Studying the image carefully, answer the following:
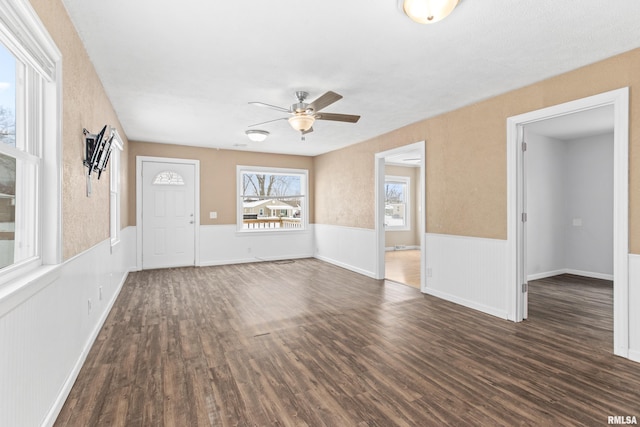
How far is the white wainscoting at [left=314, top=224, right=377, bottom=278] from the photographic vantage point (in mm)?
5760

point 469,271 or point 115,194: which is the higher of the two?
point 115,194

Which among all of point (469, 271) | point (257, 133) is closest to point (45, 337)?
point (257, 133)

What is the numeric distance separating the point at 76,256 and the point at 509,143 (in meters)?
4.18

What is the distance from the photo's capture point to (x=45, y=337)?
1734 millimetres

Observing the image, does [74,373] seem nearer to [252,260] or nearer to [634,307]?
[634,307]

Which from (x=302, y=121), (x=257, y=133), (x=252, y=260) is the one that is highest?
(x=257, y=133)

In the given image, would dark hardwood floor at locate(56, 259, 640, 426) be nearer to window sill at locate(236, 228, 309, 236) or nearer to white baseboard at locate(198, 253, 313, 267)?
white baseboard at locate(198, 253, 313, 267)

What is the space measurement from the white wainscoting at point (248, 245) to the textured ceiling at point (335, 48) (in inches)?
129

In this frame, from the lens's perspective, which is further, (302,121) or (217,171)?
(217,171)

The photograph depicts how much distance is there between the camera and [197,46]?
8.29 feet

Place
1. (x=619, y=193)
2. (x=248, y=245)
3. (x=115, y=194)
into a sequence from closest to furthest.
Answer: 1. (x=619, y=193)
2. (x=115, y=194)
3. (x=248, y=245)

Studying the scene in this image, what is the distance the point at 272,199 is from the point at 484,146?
4842 millimetres

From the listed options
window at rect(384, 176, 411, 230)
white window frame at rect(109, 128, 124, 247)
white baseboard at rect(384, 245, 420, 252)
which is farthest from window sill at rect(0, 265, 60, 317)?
window at rect(384, 176, 411, 230)

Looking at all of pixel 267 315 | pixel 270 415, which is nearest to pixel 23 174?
pixel 270 415
